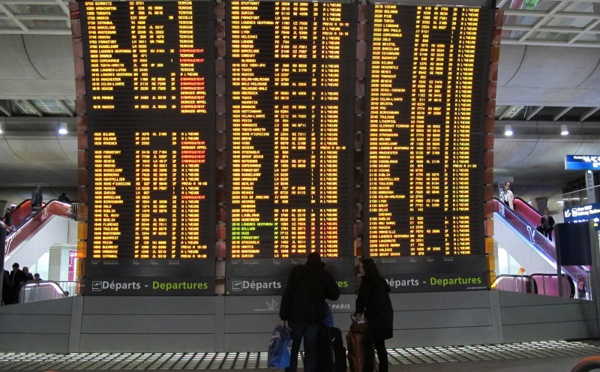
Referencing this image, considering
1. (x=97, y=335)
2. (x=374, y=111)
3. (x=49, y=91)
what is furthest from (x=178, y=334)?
(x=49, y=91)

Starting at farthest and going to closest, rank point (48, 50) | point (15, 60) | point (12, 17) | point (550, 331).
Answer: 1. point (15, 60)
2. point (48, 50)
3. point (12, 17)
4. point (550, 331)

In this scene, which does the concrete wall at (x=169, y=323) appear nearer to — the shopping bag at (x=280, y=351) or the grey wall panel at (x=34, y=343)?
the grey wall panel at (x=34, y=343)

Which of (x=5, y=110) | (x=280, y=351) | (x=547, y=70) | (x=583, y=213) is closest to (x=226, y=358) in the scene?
(x=280, y=351)

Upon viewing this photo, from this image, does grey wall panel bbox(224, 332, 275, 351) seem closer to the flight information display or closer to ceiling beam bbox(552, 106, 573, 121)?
the flight information display

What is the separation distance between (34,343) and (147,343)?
5.29ft

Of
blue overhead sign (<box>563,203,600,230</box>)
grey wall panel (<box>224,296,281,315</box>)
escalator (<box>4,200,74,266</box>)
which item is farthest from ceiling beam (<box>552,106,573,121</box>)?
escalator (<box>4,200,74,266</box>)

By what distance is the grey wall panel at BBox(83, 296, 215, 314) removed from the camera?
7652 mm

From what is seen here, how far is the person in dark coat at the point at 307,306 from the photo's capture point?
5.89m

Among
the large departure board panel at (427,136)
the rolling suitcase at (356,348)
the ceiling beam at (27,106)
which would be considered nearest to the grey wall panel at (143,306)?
the rolling suitcase at (356,348)

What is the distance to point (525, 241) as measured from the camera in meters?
18.4

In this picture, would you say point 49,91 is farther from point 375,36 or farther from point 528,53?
point 528,53

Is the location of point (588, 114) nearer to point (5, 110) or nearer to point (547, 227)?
point (547, 227)

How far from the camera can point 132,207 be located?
7.62 meters

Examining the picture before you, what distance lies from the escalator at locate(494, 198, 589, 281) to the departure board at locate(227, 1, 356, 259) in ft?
36.8
